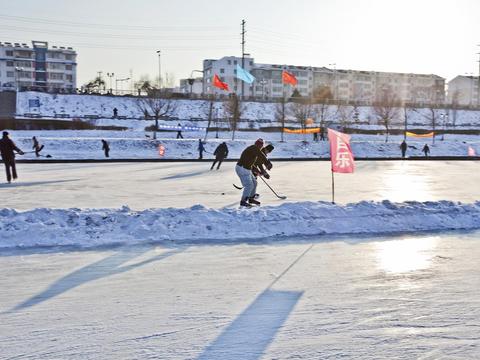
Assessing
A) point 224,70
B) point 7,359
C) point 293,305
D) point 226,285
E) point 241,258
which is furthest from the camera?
point 224,70

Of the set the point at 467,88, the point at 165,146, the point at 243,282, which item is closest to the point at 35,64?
the point at 165,146

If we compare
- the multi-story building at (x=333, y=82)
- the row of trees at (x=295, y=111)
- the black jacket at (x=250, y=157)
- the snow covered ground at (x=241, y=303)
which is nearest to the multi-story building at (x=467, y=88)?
the multi-story building at (x=333, y=82)

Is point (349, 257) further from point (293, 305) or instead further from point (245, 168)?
point (245, 168)

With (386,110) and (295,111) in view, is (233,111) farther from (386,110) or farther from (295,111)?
(386,110)

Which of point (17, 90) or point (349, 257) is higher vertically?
point (17, 90)

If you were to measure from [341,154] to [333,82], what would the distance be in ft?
328

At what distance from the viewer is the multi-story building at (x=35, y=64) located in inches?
3093

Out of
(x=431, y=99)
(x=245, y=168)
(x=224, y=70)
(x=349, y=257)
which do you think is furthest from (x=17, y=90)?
(x=431, y=99)

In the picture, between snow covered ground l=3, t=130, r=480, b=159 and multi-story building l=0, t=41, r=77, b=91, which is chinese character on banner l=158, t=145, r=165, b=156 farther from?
multi-story building l=0, t=41, r=77, b=91

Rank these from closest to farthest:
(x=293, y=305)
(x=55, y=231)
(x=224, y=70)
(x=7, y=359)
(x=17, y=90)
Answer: (x=7, y=359)
(x=293, y=305)
(x=55, y=231)
(x=17, y=90)
(x=224, y=70)

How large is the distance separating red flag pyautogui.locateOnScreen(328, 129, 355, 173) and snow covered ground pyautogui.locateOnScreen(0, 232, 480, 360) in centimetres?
284

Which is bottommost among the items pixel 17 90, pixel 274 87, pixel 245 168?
pixel 245 168

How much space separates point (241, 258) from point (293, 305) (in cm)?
176

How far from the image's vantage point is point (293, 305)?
4254 mm
